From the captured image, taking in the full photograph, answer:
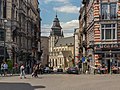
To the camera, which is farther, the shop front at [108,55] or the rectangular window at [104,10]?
the rectangular window at [104,10]

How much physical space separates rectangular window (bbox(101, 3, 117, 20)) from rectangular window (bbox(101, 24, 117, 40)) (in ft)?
4.32

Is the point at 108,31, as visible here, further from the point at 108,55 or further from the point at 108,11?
the point at 108,55

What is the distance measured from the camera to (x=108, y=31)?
55375 mm

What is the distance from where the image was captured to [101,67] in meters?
54.8

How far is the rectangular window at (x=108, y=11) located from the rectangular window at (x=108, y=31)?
1316 millimetres

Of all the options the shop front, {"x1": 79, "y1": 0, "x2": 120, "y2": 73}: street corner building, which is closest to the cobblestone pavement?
the shop front

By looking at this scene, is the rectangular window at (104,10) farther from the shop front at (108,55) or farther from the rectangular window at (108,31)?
the shop front at (108,55)

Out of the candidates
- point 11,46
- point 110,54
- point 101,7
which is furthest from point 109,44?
point 11,46

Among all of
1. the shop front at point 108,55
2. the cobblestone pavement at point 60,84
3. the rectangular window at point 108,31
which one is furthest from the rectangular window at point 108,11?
the cobblestone pavement at point 60,84

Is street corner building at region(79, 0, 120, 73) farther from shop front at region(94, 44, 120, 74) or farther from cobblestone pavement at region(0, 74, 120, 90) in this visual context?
cobblestone pavement at region(0, 74, 120, 90)

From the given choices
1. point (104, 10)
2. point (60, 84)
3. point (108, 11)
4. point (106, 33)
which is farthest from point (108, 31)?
point (60, 84)

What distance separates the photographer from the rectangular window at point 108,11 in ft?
182

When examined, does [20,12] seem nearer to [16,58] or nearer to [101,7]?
[16,58]

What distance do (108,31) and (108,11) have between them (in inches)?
120
